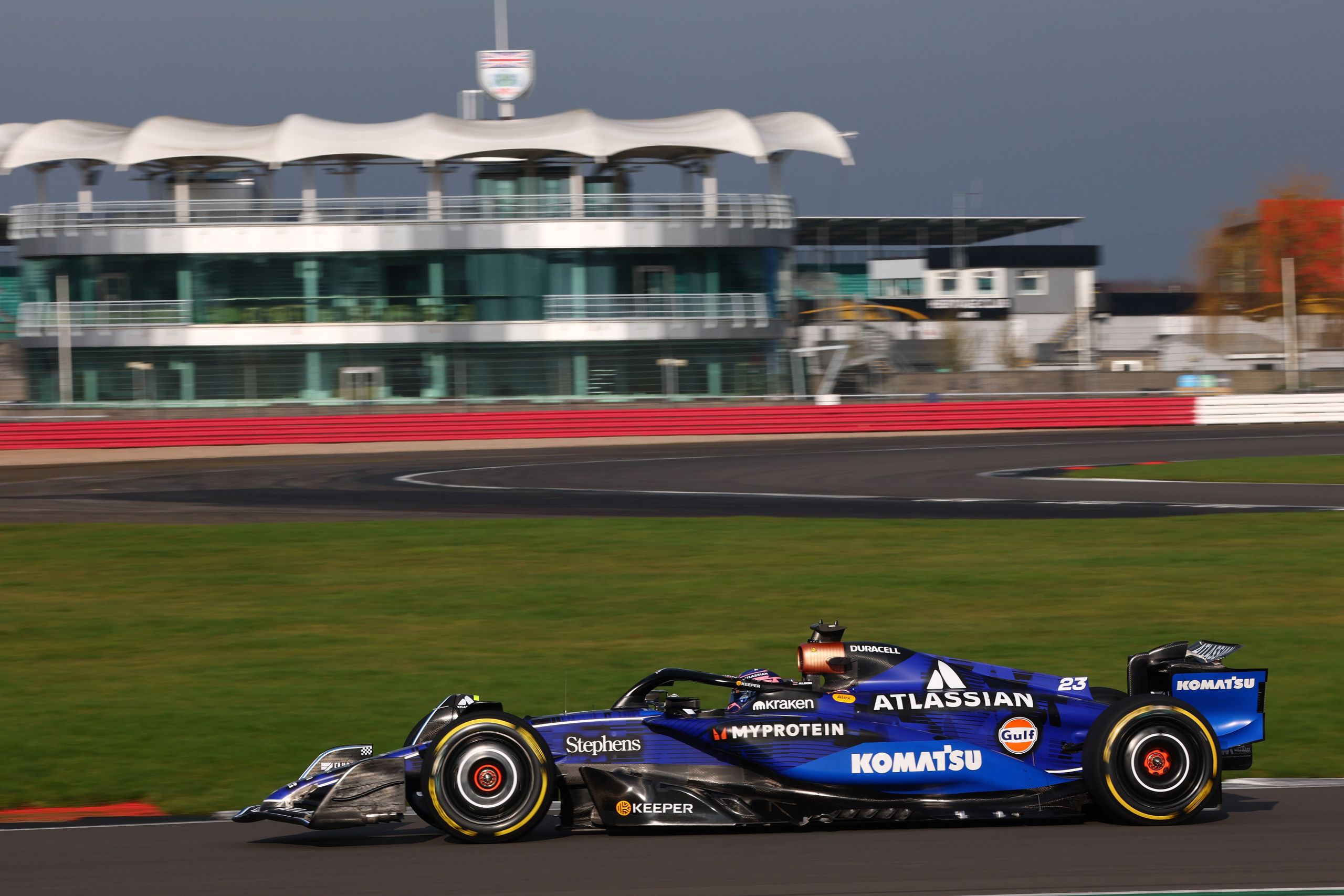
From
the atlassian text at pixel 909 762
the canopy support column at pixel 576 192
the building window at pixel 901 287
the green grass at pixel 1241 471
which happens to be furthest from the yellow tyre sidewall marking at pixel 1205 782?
the building window at pixel 901 287

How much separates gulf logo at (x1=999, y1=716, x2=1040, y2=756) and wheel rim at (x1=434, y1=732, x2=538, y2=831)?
177 cm

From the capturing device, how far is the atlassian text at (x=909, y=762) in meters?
5.44

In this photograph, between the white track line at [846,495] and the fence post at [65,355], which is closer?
the white track line at [846,495]

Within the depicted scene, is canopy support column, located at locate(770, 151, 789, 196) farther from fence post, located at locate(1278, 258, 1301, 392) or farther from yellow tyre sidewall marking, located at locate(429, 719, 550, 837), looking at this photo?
yellow tyre sidewall marking, located at locate(429, 719, 550, 837)

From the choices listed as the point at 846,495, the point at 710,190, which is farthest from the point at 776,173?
the point at 846,495

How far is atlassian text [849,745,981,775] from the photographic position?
17.9 ft

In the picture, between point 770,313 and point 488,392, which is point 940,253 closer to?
point 770,313

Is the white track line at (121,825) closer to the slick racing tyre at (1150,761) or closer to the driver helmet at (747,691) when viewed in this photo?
the driver helmet at (747,691)

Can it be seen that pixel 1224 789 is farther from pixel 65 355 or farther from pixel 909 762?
pixel 65 355

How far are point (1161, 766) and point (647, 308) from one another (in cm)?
3875

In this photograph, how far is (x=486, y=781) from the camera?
531cm

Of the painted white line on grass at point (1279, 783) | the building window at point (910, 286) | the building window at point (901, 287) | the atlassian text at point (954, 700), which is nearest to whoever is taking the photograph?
the atlassian text at point (954, 700)

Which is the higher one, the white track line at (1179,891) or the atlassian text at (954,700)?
the atlassian text at (954,700)

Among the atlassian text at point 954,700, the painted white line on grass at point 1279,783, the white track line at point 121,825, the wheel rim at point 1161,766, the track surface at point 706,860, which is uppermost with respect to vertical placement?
the atlassian text at point 954,700
